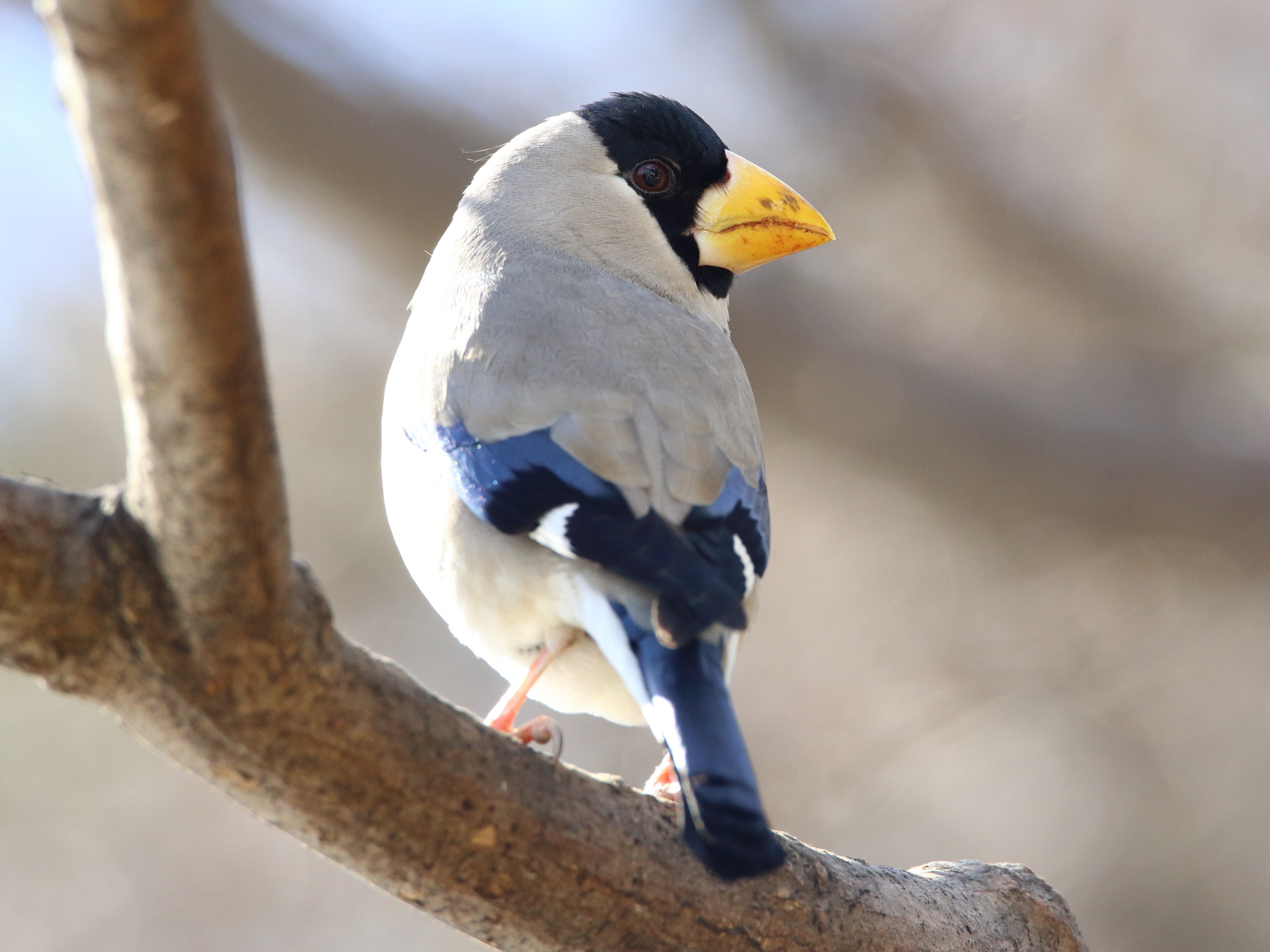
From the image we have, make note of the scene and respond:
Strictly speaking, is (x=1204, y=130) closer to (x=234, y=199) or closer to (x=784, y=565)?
(x=784, y=565)

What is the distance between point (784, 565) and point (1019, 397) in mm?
2087

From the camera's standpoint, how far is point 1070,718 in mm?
7781

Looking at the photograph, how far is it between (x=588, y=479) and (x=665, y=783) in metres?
1.03

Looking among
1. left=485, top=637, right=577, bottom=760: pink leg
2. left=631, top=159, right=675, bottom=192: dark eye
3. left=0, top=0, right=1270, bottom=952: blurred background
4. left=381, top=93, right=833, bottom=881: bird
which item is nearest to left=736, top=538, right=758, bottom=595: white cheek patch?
left=381, top=93, right=833, bottom=881: bird

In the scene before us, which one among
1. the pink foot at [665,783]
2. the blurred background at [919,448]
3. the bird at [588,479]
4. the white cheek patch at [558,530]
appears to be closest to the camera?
the bird at [588,479]

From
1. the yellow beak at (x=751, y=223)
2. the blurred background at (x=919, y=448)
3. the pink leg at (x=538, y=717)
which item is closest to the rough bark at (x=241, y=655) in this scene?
the pink leg at (x=538, y=717)

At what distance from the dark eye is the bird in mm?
127

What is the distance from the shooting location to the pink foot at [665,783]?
2768 mm

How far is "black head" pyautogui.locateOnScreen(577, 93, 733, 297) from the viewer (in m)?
3.72

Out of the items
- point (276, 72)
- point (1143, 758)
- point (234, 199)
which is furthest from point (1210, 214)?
point (234, 199)

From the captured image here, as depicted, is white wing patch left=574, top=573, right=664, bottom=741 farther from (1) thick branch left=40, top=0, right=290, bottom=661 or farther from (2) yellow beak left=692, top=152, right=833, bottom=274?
(2) yellow beak left=692, top=152, right=833, bottom=274

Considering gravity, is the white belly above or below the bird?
below

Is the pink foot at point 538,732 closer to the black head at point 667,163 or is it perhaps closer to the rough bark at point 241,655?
the rough bark at point 241,655

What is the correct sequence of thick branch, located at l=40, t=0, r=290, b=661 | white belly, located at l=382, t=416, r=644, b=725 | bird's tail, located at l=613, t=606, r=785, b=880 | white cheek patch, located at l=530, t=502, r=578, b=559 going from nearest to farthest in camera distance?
thick branch, located at l=40, t=0, r=290, b=661 → bird's tail, located at l=613, t=606, r=785, b=880 → white cheek patch, located at l=530, t=502, r=578, b=559 → white belly, located at l=382, t=416, r=644, b=725
